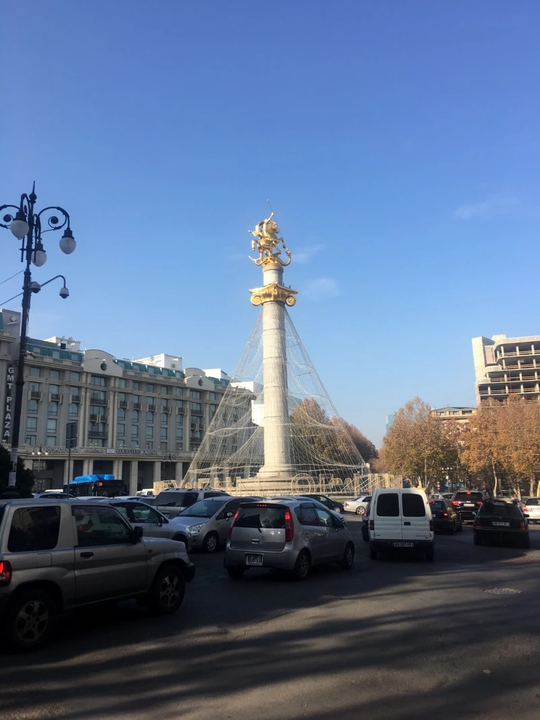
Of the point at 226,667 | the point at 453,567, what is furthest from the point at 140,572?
the point at 453,567

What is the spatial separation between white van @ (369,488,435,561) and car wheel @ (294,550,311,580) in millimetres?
3422

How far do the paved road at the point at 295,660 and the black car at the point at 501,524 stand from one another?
755 cm

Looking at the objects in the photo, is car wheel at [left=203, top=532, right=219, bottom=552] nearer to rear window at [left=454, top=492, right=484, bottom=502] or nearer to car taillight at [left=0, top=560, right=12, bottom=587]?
car taillight at [left=0, top=560, right=12, bottom=587]

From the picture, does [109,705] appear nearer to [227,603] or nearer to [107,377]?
[227,603]

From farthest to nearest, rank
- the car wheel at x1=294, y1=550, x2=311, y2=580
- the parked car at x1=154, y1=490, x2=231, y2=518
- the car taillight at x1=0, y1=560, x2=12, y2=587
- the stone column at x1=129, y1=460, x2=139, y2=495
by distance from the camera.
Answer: the stone column at x1=129, y1=460, x2=139, y2=495 < the parked car at x1=154, y1=490, x2=231, y2=518 < the car wheel at x1=294, y1=550, x2=311, y2=580 < the car taillight at x1=0, y1=560, x2=12, y2=587

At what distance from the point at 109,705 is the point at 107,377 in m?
70.0

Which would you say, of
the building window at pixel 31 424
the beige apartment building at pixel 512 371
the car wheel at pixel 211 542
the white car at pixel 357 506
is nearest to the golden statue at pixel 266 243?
the white car at pixel 357 506

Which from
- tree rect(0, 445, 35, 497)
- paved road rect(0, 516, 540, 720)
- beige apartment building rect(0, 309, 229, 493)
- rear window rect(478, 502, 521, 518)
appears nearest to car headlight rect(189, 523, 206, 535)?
paved road rect(0, 516, 540, 720)

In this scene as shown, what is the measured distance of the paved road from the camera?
15.5 feet

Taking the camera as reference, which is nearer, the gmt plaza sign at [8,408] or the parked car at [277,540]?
the parked car at [277,540]

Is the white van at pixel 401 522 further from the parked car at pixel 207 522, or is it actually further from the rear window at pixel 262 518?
the parked car at pixel 207 522

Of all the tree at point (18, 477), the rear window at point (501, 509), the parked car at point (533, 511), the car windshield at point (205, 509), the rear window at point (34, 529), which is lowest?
the parked car at point (533, 511)

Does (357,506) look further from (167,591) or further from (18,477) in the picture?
(167,591)

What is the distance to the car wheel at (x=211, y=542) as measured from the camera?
50.7ft
